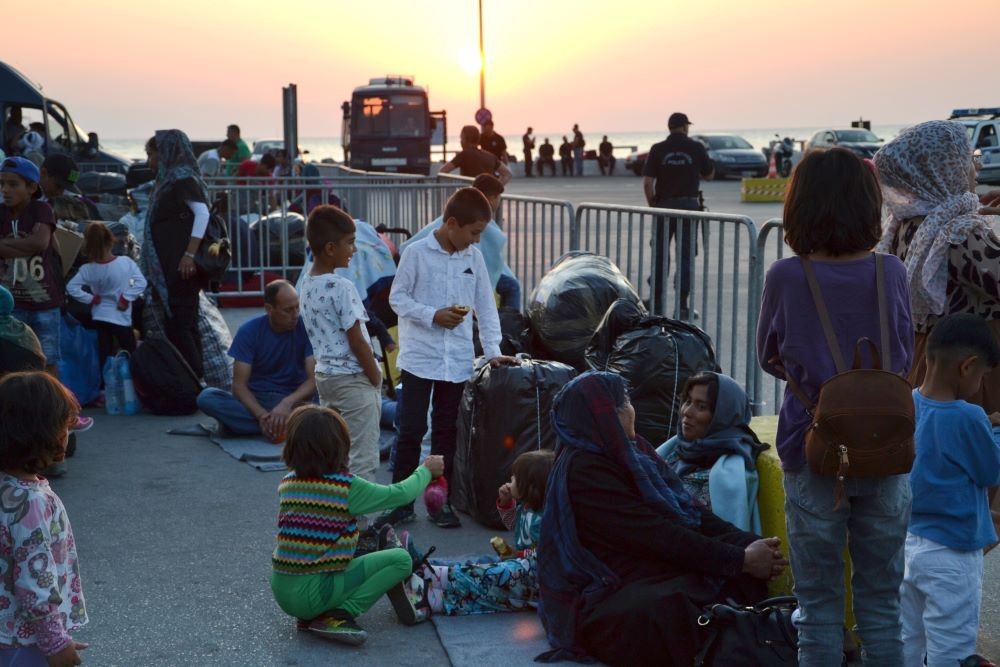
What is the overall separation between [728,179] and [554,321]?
3995cm

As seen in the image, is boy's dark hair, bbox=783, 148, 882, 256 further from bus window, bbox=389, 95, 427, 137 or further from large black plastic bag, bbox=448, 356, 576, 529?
bus window, bbox=389, 95, 427, 137

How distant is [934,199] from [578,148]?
159 feet

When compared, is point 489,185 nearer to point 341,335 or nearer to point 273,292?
point 273,292

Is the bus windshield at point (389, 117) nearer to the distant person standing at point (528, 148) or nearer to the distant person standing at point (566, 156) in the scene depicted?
the distant person standing at point (528, 148)

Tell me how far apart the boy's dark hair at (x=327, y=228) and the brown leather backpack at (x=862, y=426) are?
2959 mm

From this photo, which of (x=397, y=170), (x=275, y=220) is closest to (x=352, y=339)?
(x=275, y=220)

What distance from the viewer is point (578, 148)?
173ft

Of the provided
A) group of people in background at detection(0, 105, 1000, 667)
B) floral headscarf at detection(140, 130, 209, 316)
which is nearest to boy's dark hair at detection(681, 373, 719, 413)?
group of people in background at detection(0, 105, 1000, 667)

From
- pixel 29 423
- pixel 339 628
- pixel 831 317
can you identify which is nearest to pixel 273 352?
pixel 339 628

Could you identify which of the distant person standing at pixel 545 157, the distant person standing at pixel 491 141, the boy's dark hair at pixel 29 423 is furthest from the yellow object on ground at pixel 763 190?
the boy's dark hair at pixel 29 423

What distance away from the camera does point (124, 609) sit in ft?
16.2

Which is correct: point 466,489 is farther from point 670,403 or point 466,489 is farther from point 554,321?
point 554,321

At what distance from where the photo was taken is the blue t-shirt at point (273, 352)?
7750 millimetres

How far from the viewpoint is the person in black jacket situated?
4258mm
